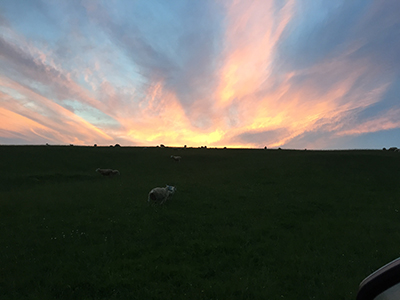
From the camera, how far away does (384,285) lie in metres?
1.68

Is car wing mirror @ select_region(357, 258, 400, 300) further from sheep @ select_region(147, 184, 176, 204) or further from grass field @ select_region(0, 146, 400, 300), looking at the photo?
sheep @ select_region(147, 184, 176, 204)

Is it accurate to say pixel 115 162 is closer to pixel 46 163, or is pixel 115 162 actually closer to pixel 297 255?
pixel 46 163

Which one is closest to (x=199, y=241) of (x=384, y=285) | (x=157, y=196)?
(x=157, y=196)

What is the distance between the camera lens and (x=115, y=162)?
143ft

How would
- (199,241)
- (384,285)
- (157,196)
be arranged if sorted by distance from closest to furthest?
(384,285), (199,241), (157,196)

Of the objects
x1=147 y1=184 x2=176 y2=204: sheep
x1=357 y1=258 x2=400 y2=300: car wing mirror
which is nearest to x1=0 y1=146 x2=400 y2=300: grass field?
x1=147 y1=184 x2=176 y2=204: sheep

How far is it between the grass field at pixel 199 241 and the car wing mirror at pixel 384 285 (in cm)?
688

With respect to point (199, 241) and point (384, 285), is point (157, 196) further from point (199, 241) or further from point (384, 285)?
point (384, 285)

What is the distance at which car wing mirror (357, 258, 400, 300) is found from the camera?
1.55 metres

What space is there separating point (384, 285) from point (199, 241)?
34.4 ft

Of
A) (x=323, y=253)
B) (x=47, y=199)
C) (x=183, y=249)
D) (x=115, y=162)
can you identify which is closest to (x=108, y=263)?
(x=183, y=249)

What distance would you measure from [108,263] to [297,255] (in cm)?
842

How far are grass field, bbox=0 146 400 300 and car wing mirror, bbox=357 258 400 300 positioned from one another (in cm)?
688

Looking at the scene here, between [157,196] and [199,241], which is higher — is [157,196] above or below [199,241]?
above
